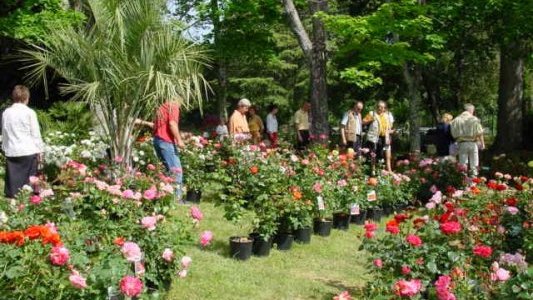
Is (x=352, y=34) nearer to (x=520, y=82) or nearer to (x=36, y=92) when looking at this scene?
(x=520, y=82)

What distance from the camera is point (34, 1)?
33.6 ft

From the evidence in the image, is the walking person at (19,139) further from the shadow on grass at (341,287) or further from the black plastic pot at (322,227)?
the shadow on grass at (341,287)

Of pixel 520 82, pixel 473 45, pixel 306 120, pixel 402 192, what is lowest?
pixel 402 192

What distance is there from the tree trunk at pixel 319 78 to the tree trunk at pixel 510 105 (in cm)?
549

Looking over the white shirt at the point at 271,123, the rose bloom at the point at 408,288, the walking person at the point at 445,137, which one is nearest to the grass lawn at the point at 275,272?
the rose bloom at the point at 408,288

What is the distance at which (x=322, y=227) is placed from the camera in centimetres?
679

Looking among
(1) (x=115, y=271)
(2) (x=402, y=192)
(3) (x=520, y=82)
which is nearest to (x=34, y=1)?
(2) (x=402, y=192)

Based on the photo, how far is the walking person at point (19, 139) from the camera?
6.49 m

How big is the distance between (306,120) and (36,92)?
8869 mm

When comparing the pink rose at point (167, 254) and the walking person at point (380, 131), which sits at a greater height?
the walking person at point (380, 131)

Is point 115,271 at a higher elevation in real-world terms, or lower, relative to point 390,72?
lower

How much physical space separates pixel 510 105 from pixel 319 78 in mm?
5899

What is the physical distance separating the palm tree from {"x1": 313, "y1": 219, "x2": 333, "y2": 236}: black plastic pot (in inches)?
76.0

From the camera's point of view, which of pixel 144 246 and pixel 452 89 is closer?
pixel 144 246
